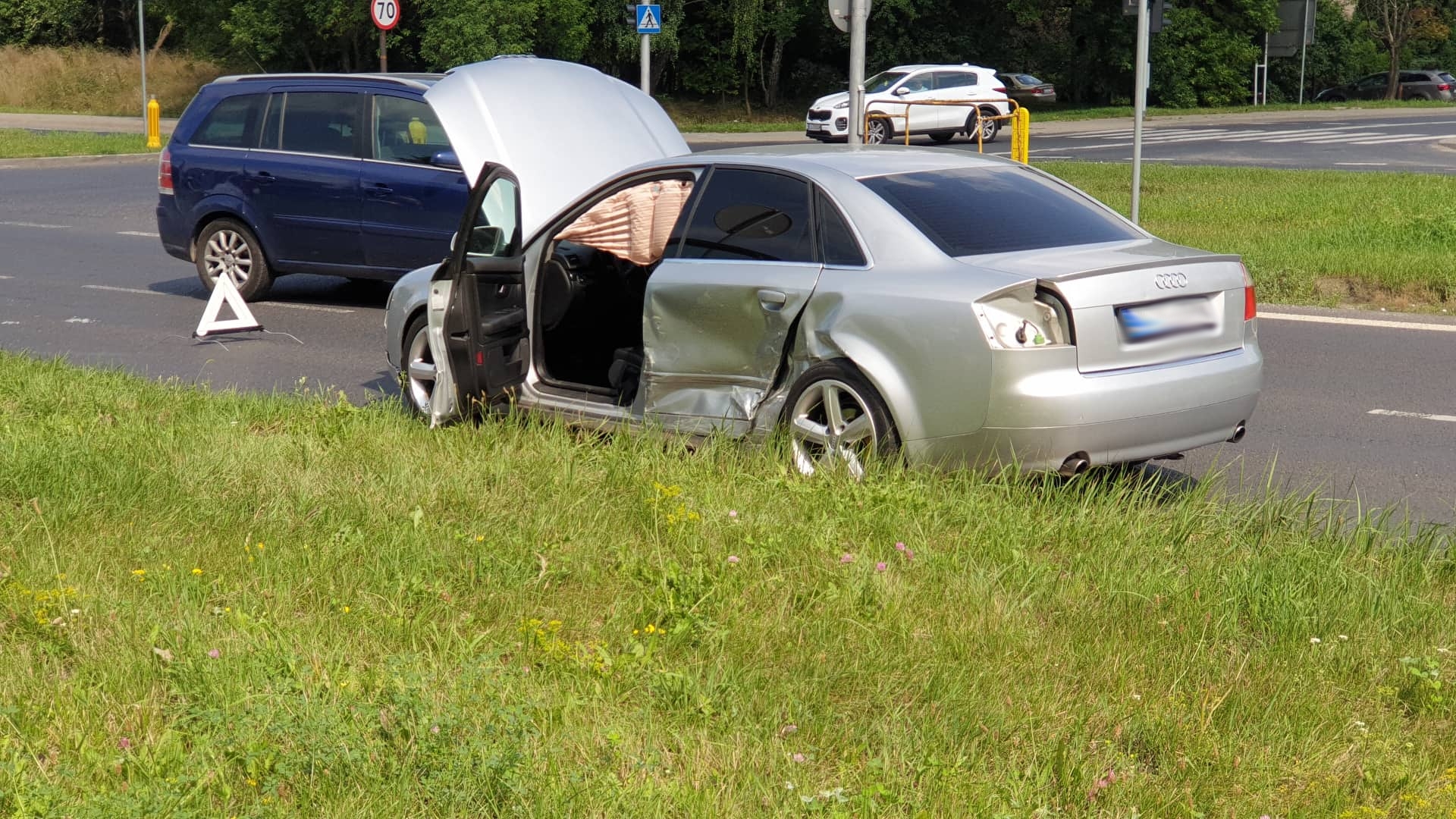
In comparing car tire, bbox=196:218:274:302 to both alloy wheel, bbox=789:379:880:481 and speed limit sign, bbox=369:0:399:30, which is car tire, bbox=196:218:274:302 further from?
speed limit sign, bbox=369:0:399:30

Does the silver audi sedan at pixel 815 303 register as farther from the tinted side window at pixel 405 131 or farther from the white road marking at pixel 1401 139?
the white road marking at pixel 1401 139

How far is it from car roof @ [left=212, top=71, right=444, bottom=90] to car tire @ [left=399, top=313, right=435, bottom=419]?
4092mm

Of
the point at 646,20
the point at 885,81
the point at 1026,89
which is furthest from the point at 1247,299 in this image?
the point at 1026,89

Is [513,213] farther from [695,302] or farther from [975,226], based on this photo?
[975,226]

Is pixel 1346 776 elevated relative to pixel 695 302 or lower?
lower

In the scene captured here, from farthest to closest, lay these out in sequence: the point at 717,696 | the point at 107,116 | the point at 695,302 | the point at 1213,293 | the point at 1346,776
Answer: the point at 107,116 < the point at 695,302 < the point at 1213,293 < the point at 717,696 < the point at 1346,776

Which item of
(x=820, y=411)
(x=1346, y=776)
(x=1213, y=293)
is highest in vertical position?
(x=1213, y=293)

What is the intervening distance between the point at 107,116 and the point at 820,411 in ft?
145

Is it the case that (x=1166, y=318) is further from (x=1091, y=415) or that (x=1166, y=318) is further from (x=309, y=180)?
(x=309, y=180)

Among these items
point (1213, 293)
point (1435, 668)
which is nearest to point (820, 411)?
point (1213, 293)

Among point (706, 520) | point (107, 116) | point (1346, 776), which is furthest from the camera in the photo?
point (107, 116)

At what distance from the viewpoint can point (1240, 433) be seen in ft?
20.1

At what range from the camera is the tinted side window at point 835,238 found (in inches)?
241

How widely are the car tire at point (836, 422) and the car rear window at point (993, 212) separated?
65 cm
